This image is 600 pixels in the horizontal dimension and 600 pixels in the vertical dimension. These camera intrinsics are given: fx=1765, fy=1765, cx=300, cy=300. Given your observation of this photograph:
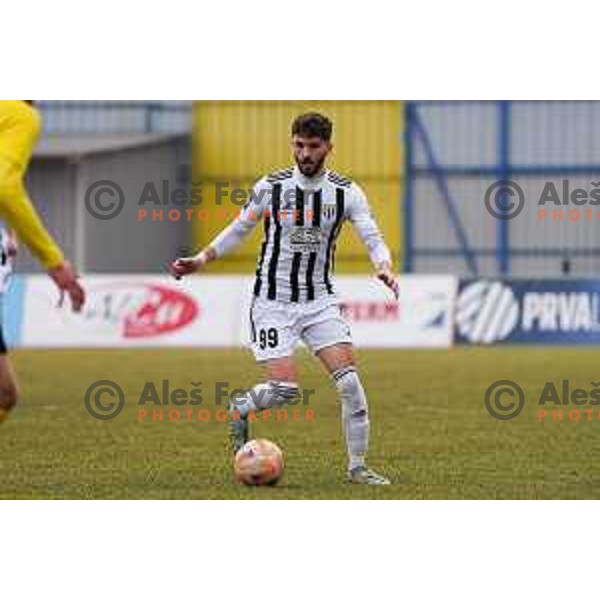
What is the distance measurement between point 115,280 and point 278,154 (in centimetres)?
1426

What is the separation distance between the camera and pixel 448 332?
28.7 metres

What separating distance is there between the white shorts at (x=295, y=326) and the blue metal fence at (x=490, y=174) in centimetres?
3093

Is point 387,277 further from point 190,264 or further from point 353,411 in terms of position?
point 190,264

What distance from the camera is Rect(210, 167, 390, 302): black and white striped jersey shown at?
432 inches

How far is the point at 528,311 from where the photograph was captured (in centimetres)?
2911

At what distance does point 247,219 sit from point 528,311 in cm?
1853

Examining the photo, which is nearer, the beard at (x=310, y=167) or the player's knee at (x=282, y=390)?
the beard at (x=310, y=167)

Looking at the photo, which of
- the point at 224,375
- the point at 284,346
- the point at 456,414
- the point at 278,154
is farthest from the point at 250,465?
the point at 278,154

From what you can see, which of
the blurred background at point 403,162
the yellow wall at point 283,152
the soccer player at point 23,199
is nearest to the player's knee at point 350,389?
the soccer player at point 23,199

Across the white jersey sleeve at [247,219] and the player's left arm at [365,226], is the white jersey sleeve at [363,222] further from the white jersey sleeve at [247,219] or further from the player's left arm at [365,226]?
the white jersey sleeve at [247,219]

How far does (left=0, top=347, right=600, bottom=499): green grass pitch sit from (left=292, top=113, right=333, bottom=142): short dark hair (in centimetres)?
216

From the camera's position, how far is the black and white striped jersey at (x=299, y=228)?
11.0 m

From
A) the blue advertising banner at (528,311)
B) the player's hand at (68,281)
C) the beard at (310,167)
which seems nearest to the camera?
the player's hand at (68,281)

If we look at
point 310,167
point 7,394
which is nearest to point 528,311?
point 310,167
